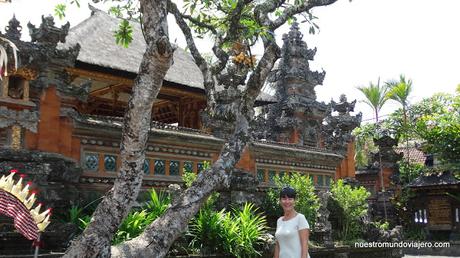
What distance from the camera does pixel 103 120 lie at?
9.76 metres

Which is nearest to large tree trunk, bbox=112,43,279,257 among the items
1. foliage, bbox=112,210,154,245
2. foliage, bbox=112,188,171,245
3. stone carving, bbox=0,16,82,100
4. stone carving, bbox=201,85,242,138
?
foliage, bbox=112,188,171,245

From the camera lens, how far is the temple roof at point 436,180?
64.8ft

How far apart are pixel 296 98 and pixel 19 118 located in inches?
614

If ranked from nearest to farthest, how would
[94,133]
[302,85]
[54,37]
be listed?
[54,37] → [94,133] → [302,85]

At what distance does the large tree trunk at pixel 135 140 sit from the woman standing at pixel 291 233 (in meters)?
1.64

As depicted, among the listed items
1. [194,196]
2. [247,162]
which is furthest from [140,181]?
[247,162]

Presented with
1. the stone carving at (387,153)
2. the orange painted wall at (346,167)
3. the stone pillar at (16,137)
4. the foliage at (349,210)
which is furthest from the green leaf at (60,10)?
the stone carving at (387,153)

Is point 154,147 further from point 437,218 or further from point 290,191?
point 437,218

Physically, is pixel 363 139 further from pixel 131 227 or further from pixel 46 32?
pixel 131 227

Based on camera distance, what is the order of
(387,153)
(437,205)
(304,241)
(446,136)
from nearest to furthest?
(304,241), (446,136), (437,205), (387,153)

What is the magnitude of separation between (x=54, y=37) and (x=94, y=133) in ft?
6.45

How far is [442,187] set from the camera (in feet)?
65.8

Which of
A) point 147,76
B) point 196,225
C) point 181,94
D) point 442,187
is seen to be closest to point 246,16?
point 147,76

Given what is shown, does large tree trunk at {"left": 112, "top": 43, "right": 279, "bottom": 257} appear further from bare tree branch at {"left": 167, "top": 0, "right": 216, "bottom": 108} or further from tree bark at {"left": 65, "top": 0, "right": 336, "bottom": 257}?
bare tree branch at {"left": 167, "top": 0, "right": 216, "bottom": 108}
